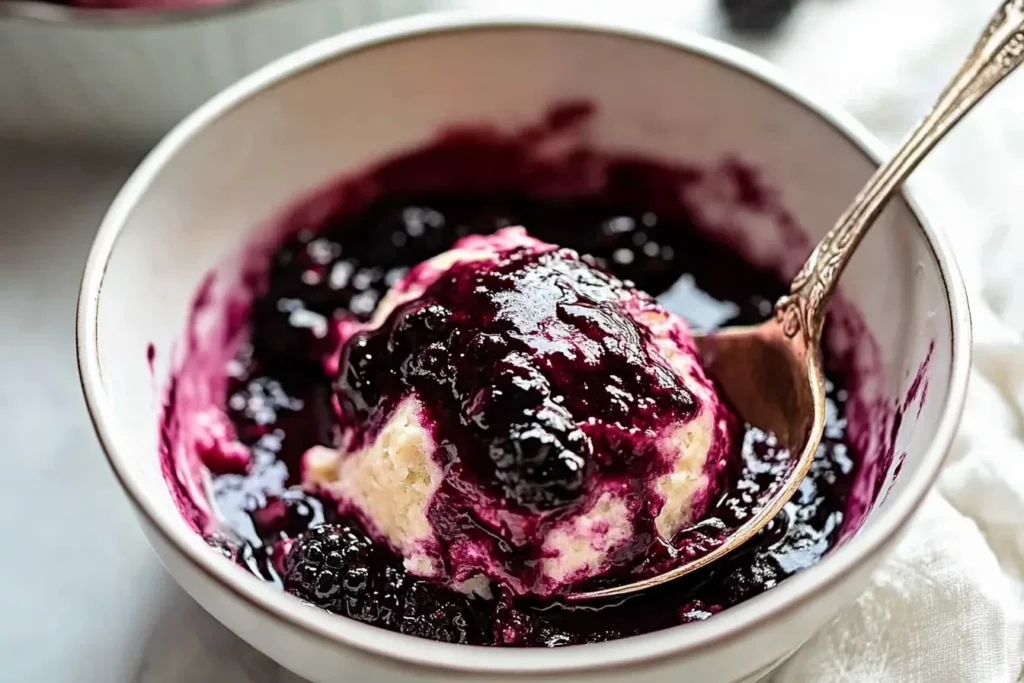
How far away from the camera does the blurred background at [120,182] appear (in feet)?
4.06

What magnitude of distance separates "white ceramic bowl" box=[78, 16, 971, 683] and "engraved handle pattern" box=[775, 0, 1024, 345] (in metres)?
0.03

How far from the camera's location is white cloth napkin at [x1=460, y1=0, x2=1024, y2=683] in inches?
46.1

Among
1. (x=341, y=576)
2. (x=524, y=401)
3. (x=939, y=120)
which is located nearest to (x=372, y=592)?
(x=341, y=576)

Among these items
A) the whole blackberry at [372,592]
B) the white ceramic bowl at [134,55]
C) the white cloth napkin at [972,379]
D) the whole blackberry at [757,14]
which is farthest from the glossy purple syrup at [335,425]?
the whole blackberry at [757,14]

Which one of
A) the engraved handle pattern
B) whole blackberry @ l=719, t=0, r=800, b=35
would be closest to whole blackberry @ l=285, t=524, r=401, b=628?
the engraved handle pattern

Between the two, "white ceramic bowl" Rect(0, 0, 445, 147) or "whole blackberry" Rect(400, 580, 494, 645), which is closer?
"whole blackberry" Rect(400, 580, 494, 645)

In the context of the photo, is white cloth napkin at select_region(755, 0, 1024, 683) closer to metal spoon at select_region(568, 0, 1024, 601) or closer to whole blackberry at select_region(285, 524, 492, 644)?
metal spoon at select_region(568, 0, 1024, 601)

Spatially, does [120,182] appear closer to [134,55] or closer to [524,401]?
[134,55]

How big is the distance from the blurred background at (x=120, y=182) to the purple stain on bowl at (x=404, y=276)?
0.53 ft

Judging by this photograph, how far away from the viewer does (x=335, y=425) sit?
131cm

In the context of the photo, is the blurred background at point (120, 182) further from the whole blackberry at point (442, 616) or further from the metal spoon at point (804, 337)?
the metal spoon at point (804, 337)

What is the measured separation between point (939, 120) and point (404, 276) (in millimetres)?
684

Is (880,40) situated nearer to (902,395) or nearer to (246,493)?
(902,395)

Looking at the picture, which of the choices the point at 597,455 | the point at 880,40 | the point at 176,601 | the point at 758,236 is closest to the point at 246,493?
the point at 176,601
